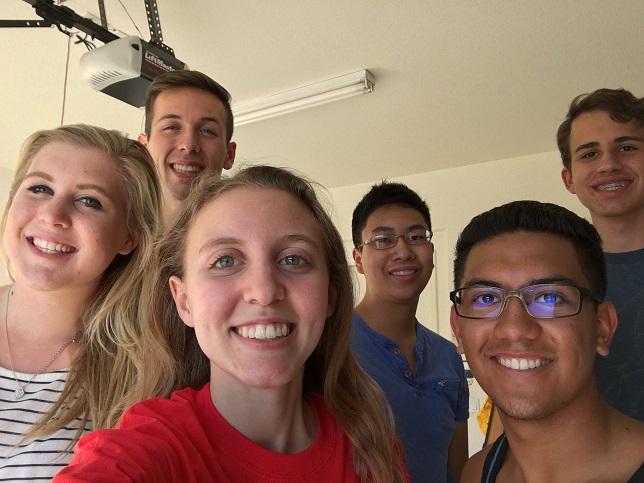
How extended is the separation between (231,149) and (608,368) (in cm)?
152

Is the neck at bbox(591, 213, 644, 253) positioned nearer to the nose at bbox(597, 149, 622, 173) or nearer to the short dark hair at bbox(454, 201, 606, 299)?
the nose at bbox(597, 149, 622, 173)

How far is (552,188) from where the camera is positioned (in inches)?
185

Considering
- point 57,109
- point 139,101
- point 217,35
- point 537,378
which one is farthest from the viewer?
point 57,109

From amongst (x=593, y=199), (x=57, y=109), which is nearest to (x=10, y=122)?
(x=57, y=109)

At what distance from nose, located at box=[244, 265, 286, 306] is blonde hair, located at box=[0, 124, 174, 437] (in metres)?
0.32

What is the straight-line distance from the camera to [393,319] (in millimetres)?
2109

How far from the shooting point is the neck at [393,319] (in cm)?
210

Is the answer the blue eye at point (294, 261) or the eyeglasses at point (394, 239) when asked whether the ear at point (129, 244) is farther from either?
the eyeglasses at point (394, 239)

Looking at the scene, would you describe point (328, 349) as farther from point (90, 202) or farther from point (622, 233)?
point (622, 233)

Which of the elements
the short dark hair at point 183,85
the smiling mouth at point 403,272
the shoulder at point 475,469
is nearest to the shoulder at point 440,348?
the smiling mouth at point 403,272

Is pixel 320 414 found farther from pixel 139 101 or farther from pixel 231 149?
pixel 139 101

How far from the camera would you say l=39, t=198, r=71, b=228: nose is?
1378 mm

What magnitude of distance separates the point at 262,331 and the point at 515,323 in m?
0.55

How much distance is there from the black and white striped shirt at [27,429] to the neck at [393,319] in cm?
107
